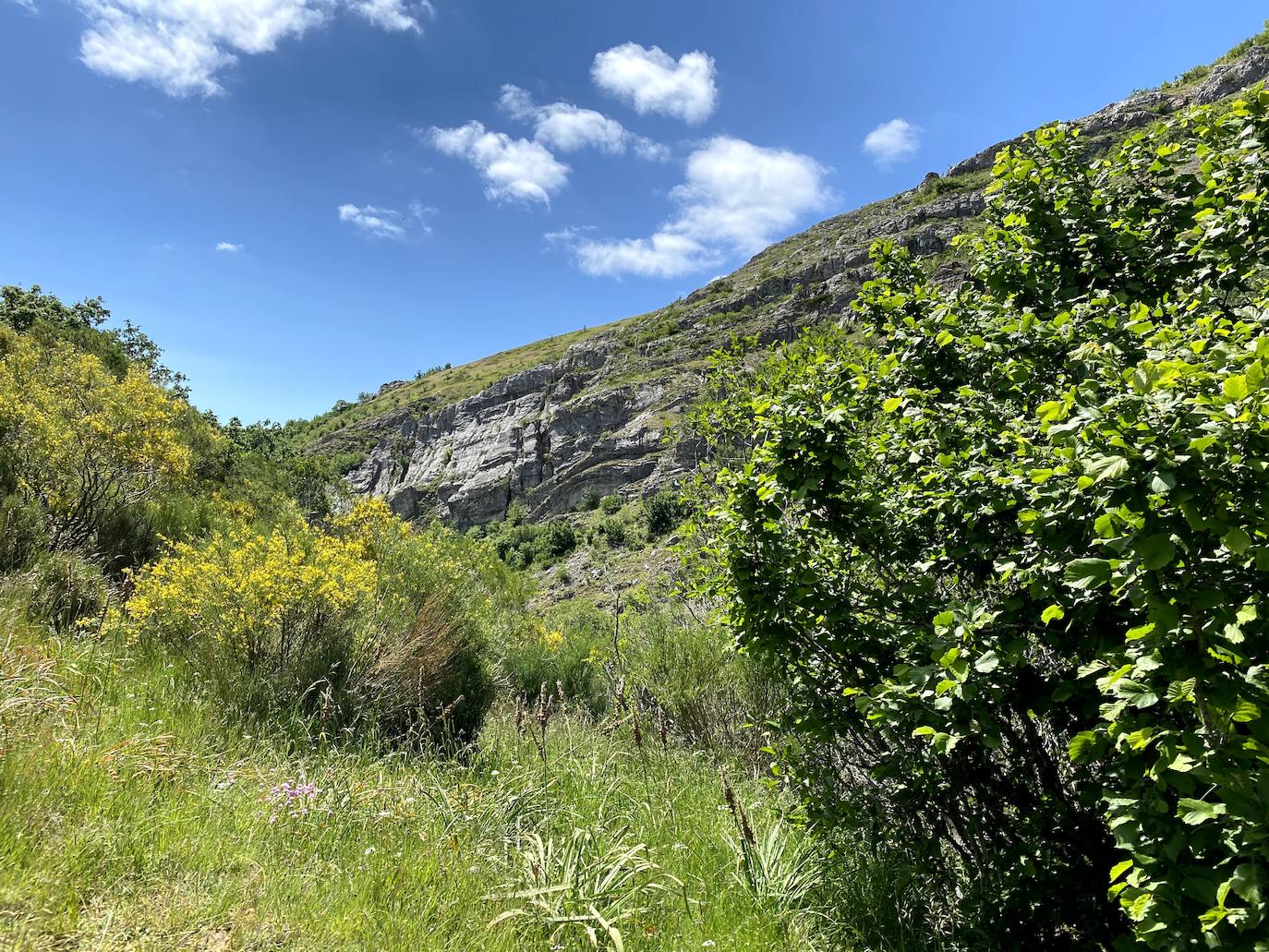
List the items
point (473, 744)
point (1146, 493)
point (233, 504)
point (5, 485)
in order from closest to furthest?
point (1146, 493) → point (473, 744) → point (5, 485) → point (233, 504)

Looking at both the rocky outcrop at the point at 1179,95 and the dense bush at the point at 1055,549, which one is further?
the rocky outcrop at the point at 1179,95

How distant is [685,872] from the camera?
10.2 ft

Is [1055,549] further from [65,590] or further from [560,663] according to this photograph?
[560,663]

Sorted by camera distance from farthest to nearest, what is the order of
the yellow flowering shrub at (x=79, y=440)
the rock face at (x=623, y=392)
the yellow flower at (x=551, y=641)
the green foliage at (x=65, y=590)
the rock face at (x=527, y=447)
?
the rock face at (x=527, y=447) → the rock face at (x=623, y=392) → the yellow flower at (x=551, y=641) → the yellow flowering shrub at (x=79, y=440) → the green foliage at (x=65, y=590)

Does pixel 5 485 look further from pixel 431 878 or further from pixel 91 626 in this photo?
pixel 431 878

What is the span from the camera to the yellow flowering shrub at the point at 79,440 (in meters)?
7.87

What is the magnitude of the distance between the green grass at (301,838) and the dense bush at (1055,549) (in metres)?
0.92

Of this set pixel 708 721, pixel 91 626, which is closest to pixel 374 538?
pixel 91 626

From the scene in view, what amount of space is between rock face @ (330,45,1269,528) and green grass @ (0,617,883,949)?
42800 millimetres

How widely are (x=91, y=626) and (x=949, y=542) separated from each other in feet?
22.0

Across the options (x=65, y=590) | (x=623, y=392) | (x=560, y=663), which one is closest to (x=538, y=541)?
(x=623, y=392)

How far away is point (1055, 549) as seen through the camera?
188 centimetres

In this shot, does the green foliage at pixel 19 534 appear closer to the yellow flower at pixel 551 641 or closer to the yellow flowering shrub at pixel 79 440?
the yellow flowering shrub at pixel 79 440

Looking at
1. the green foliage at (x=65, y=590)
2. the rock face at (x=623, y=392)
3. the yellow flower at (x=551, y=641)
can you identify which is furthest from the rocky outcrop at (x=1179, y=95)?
the green foliage at (x=65, y=590)
